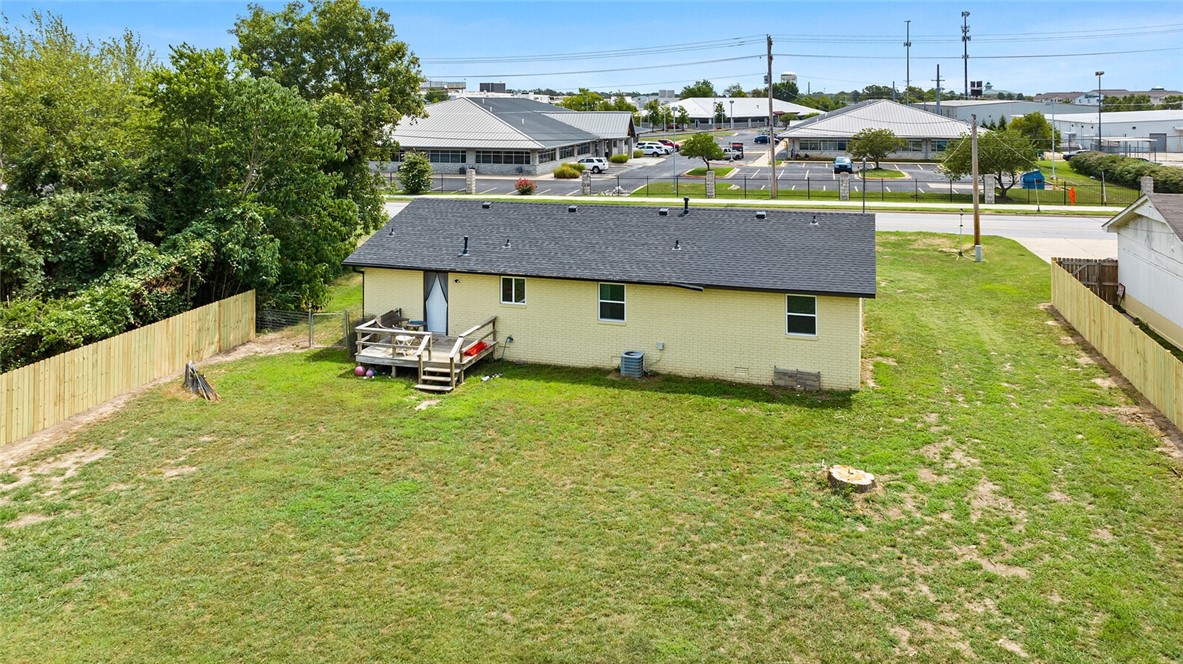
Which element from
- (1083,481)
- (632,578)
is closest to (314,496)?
(632,578)

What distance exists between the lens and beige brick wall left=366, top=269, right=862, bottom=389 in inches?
804

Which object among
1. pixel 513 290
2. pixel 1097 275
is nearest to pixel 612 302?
pixel 513 290

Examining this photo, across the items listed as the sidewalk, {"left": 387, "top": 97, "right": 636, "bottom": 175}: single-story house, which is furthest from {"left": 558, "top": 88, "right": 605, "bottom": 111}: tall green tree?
the sidewalk

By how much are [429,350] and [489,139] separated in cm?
5988

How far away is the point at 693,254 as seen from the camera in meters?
22.5

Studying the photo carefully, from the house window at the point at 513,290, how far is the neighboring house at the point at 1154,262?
17198mm

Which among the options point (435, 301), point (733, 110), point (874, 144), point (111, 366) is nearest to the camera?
point (111, 366)

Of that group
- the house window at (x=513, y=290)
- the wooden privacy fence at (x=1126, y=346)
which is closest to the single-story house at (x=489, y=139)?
the house window at (x=513, y=290)

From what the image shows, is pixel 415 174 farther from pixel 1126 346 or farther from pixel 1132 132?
pixel 1132 132

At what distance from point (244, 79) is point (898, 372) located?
2177 cm

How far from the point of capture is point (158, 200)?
2670 cm

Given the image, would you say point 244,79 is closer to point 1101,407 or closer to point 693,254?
point 693,254

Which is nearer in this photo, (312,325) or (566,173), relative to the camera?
(312,325)

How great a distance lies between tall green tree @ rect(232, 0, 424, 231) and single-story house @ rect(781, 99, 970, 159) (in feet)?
188
